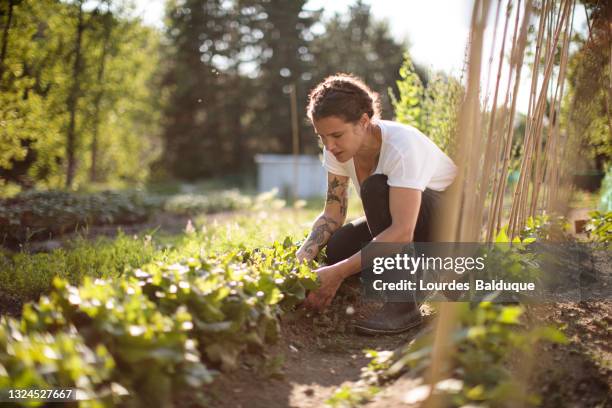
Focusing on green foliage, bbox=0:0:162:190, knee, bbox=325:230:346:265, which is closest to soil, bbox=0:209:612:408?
knee, bbox=325:230:346:265

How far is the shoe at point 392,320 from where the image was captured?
2234 mm

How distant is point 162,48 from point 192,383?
17014 mm

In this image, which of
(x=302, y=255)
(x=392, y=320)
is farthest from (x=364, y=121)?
(x=392, y=320)

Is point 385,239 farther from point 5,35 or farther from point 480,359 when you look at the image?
point 5,35

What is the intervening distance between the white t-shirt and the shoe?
1.81 feet

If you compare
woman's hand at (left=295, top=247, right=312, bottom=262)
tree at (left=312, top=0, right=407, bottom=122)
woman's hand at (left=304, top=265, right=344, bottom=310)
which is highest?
tree at (left=312, top=0, right=407, bottom=122)

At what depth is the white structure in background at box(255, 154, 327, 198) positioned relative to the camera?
12.2m

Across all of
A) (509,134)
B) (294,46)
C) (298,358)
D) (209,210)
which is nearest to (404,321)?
(298,358)

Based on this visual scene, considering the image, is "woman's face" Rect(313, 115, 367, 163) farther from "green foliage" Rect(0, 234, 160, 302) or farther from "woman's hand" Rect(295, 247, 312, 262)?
"green foliage" Rect(0, 234, 160, 302)

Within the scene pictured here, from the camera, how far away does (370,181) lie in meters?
2.36

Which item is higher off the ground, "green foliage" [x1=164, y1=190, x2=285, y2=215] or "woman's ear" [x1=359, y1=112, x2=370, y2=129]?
"woman's ear" [x1=359, y1=112, x2=370, y2=129]

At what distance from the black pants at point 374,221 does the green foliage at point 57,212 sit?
2014mm

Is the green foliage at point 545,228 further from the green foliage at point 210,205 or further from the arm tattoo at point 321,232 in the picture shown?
the green foliage at point 210,205

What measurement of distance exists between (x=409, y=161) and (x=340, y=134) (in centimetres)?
32
